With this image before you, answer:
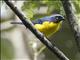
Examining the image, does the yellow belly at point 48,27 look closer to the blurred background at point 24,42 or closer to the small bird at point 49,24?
the small bird at point 49,24

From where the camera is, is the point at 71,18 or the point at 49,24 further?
the point at 49,24

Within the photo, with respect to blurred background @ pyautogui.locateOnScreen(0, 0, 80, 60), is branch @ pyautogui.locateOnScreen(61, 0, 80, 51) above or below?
above

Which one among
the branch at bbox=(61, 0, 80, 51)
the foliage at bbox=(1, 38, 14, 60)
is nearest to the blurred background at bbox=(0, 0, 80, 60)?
the foliage at bbox=(1, 38, 14, 60)

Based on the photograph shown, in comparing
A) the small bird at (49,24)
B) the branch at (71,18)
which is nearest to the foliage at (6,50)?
the small bird at (49,24)

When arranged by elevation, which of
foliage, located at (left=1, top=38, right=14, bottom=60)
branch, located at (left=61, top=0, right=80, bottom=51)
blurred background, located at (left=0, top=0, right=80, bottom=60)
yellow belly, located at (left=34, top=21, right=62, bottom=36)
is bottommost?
foliage, located at (left=1, top=38, right=14, bottom=60)

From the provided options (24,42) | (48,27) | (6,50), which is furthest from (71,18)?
(6,50)

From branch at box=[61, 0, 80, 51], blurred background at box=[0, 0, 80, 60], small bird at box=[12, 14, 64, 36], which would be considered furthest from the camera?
blurred background at box=[0, 0, 80, 60]

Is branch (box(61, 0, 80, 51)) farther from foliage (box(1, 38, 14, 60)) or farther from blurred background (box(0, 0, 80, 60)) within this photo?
foliage (box(1, 38, 14, 60))

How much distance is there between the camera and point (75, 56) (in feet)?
8.87

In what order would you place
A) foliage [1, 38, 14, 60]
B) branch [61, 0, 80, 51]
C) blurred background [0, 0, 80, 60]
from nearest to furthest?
branch [61, 0, 80, 51] < blurred background [0, 0, 80, 60] < foliage [1, 38, 14, 60]

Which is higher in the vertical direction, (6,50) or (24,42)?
(24,42)

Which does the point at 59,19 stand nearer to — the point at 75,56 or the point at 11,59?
the point at 75,56

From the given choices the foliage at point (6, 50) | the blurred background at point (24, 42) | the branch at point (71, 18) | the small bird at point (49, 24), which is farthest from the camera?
the foliage at point (6, 50)

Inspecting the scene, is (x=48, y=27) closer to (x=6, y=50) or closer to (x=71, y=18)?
(x=71, y=18)
